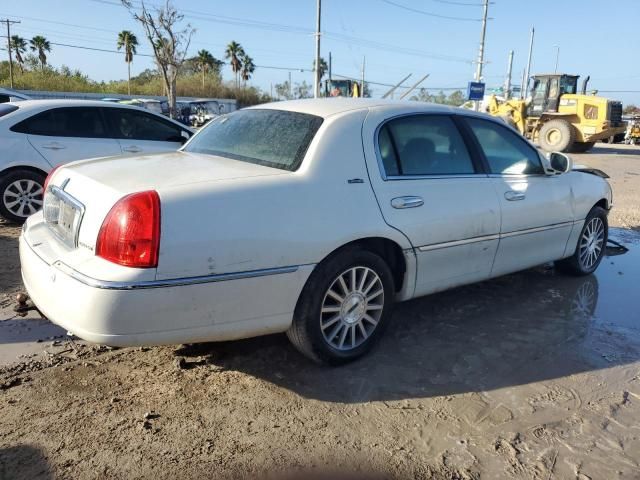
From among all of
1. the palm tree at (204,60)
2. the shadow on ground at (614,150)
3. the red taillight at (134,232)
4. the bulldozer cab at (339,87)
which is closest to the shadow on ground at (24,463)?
the red taillight at (134,232)

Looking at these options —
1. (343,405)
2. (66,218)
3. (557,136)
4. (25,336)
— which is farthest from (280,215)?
(557,136)

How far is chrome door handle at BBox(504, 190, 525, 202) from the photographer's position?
415 centimetres

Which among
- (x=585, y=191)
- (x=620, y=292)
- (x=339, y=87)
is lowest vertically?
(x=620, y=292)

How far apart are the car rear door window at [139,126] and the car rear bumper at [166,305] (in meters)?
4.39

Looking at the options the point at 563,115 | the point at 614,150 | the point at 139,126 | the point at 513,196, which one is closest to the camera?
the point at 513,196

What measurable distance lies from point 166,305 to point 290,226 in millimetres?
751

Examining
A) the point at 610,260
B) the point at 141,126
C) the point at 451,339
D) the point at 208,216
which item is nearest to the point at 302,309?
the point at 208,216

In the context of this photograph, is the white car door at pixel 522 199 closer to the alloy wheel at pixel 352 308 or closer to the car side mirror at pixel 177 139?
the alloy wheel at pixel 352 308

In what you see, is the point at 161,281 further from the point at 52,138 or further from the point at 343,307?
the point at 52,138

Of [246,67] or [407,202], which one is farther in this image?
[246,67]

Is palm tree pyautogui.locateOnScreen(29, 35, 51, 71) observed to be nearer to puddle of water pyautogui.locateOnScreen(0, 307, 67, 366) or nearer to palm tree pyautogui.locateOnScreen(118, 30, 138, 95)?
palm tree pyautogui.locateOnScreen(118, 30, 138, 95)

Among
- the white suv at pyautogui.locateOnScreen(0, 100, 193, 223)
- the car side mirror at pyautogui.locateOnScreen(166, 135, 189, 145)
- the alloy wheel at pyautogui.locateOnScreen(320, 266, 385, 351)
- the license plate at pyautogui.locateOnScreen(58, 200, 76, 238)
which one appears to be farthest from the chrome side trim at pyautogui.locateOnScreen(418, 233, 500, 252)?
the car side mirror at pyautogui.locateOnScreen(166, 135, 189, 145)

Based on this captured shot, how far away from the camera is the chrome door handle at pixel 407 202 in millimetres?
3375

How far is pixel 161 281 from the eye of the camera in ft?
8.39
